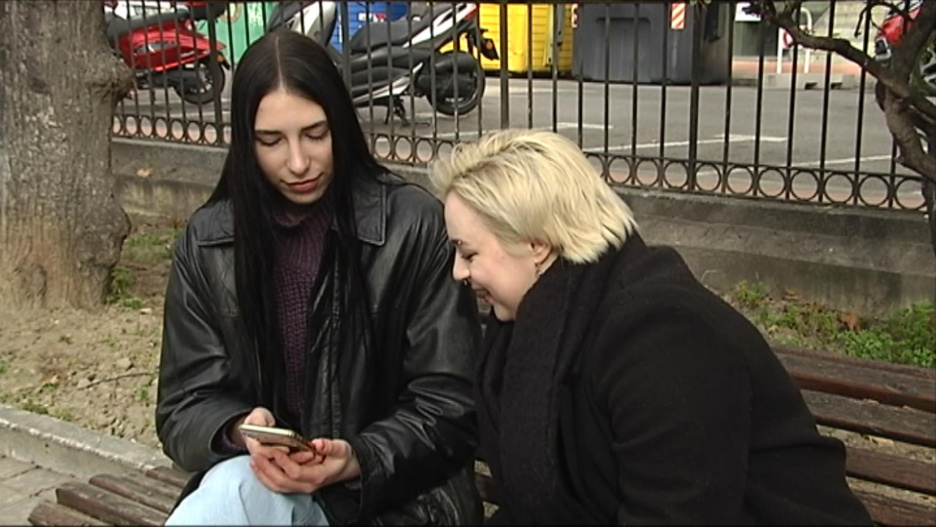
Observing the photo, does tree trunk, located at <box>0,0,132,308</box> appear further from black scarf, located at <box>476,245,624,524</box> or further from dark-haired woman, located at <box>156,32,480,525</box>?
black scarf, located at <box>476,245,624,524</box>

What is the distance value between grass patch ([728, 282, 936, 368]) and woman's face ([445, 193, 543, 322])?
8.11 ft

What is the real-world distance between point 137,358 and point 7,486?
35.1 inches

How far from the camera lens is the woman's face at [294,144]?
2.42m

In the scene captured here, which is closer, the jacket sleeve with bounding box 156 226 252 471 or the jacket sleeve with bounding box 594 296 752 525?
the jacket sleeve with bounding box 594 296 752 525

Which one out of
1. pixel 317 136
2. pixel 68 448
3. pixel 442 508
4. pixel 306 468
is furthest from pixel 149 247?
pixel 306 468

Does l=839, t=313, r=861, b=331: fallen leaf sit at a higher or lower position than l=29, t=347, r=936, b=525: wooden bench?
lower

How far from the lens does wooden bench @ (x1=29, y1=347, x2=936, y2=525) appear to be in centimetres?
246

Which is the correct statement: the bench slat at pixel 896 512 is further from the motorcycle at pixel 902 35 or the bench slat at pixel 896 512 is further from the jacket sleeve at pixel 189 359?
the motorcycle at pixel 902 35

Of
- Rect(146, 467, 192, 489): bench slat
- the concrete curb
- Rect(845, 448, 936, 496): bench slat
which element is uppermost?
Rect(845, 448, 936, 496): bench slat

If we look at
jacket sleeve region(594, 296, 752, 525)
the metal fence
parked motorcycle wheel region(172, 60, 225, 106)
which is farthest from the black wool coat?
parked motorcycle wheel region(172, 60, 225, 106)

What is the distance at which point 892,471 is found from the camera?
249 cm

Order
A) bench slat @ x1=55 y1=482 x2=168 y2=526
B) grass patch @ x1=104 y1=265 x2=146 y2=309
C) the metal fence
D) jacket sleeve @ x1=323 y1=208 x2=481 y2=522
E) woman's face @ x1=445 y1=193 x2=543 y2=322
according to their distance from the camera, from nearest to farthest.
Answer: woman's face @ x1=445 y1=193 x2=543 y2=322 → jacket sleeve @ x1=323 y1=208 x2=481 y2=522 → bench slat @ x1=55 y1=482 x2=168 y2=526 → grass patch @ x1=104 y1=265 x2=146 y2=309 → the metal fence

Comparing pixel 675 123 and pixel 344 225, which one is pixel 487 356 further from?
pixel 675 123

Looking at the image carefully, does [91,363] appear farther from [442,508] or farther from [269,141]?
[442,508]
